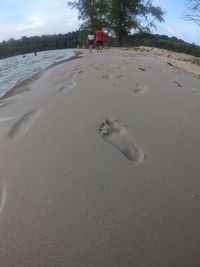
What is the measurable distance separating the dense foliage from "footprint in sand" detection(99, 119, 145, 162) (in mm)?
34262

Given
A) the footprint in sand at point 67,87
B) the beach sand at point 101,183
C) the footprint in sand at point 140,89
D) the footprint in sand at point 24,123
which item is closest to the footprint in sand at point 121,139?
the beach sand at point 101,183

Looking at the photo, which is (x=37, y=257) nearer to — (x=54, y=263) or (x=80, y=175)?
(x=54, y=263)

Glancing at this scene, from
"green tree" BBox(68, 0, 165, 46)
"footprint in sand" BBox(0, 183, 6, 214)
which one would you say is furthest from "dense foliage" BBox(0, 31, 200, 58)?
"footprint in sand" BBox(0, 183, 6, 214)

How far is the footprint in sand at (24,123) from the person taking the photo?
5584 millimetres

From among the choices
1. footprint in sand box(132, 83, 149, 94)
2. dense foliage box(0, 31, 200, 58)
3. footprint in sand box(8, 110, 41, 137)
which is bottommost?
dense foliage box(0, 31, 200, 58)

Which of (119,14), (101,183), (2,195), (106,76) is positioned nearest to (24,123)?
(2,195)

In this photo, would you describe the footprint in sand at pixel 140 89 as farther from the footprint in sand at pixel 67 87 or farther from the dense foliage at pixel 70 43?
the dense foliage at pixel 70 43

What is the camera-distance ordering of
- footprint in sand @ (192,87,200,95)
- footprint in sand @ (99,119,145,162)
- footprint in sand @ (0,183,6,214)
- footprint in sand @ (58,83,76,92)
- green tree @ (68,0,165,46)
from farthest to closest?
green tree @ (68,0,165,46) < footprint in sand @ (58,83,76,92) < footprint in sand @ (192,87,200,95) < footprint in sand @ (99,119,145,162) < footprint in sand @ (0,183,6,214)

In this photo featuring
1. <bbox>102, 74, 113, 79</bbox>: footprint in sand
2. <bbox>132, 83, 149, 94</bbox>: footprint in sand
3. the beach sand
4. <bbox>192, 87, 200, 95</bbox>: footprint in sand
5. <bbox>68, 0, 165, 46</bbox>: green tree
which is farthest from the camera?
<bbox>68, 0, 165, 46</bbox>: green tree

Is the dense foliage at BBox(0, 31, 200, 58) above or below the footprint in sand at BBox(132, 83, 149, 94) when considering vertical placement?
below

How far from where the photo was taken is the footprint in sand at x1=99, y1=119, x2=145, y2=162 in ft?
15.8

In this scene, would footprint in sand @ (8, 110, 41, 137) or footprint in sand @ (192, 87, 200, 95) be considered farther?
footprint in sand @ (192, 87, 200, 95)

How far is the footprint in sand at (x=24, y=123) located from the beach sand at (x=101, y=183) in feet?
0.05

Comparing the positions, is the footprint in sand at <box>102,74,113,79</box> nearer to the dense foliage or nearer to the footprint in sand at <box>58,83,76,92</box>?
the footprint in sand at <box>58,83,76,92</box>
